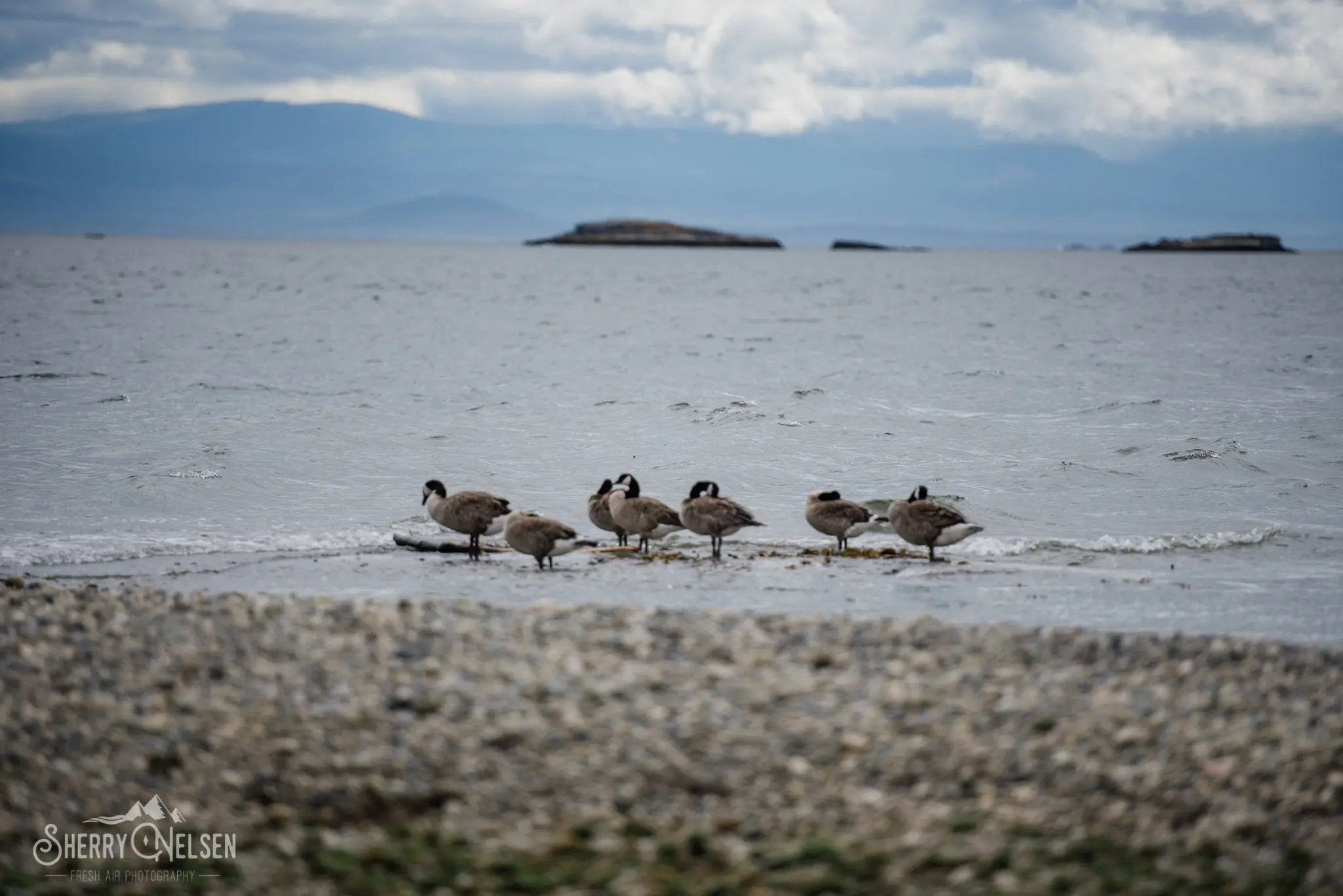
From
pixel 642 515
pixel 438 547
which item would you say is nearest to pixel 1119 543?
pixel 642 515

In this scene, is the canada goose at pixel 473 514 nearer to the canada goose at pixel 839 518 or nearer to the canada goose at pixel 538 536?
the canada goose at pixel 538 536

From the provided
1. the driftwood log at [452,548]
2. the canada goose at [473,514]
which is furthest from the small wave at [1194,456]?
the canada goose at [473,514]

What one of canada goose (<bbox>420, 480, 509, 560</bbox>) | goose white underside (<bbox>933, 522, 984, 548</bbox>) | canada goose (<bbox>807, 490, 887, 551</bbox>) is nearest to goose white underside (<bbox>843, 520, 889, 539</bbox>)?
canada goose (<bbox>807, 490, 887, 551</bbox>)

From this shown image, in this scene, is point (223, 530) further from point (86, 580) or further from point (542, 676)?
point (542, 676)

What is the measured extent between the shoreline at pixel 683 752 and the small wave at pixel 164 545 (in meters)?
6.23

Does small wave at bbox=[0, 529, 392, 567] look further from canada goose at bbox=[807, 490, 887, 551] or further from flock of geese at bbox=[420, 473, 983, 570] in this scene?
canada goose at bbox=[807, 490, 887, 551]

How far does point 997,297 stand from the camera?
120 meters

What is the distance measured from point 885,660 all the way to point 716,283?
136 m

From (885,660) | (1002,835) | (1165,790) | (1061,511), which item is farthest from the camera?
(1061,511)

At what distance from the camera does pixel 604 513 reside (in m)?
18.8

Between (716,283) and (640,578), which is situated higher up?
(716,283)

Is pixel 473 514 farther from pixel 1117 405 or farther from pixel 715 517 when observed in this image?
pixel 1117 405

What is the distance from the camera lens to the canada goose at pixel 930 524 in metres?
17.4

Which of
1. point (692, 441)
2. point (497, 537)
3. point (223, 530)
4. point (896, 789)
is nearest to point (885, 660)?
point (896, 789)
